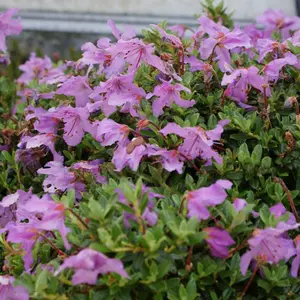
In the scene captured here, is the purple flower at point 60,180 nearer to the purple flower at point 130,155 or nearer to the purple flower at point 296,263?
the purple flower at point 130,155

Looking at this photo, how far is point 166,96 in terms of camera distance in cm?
164

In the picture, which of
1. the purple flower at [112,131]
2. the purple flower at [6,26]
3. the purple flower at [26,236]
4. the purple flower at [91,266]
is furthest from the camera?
the purple flower at [6,26]

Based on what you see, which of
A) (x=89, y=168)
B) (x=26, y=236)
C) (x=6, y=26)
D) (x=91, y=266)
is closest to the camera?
(x=91, y=266)

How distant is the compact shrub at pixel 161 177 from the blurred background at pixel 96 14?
1823 millimetres

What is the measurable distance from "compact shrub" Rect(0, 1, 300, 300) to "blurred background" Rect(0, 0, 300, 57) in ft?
5.98

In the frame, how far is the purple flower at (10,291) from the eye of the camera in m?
1.29

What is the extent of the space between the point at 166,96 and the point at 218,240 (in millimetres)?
481

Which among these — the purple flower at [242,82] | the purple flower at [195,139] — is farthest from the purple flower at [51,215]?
the purple flower at [242,82]

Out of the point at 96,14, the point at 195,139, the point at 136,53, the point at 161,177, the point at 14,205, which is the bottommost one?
the point at 96,14

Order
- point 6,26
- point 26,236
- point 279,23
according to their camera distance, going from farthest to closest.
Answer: point 279,23 < point 6,26 < point 26,236

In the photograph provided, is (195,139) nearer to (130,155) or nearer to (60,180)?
(130,155)

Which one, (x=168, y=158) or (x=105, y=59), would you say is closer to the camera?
(x=168, y=158)

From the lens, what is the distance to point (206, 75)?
1.78 meters

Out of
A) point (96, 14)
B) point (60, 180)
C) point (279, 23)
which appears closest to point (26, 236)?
point (60, 180)
